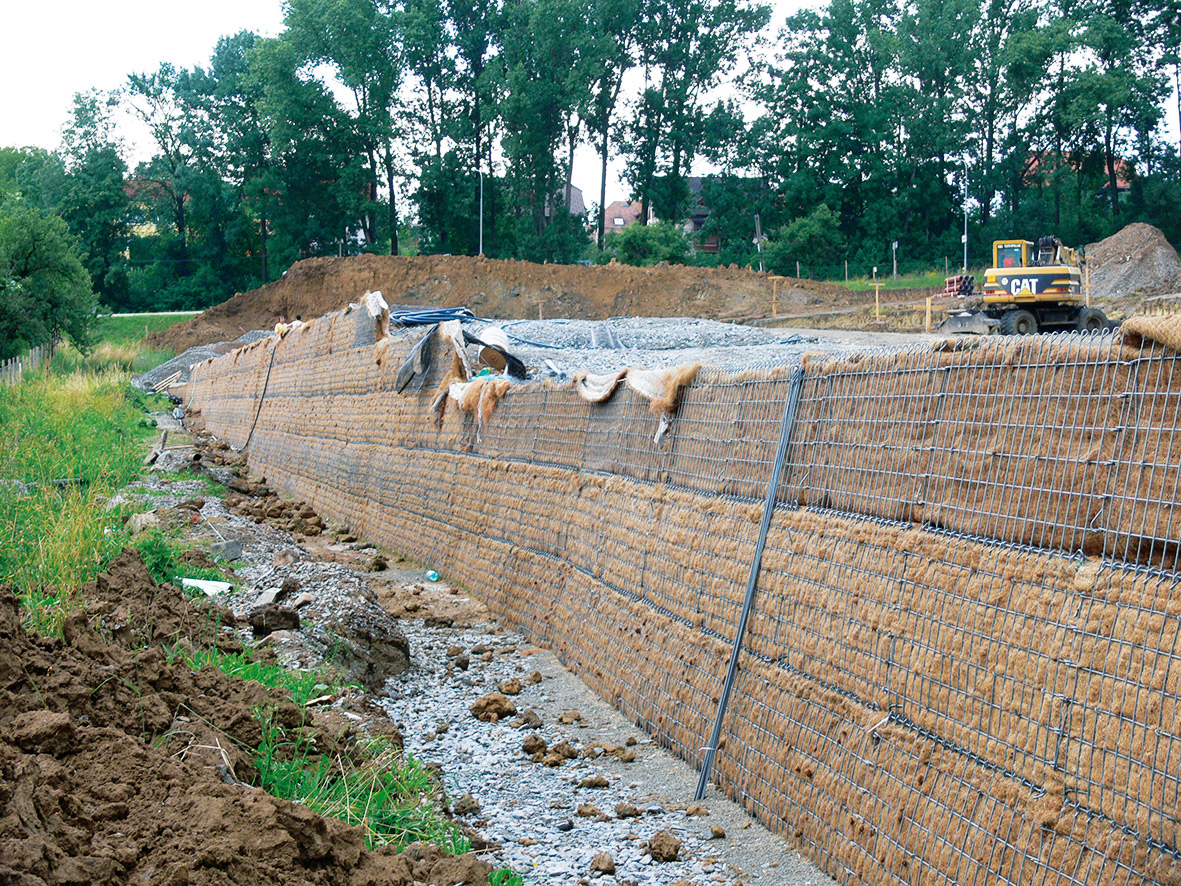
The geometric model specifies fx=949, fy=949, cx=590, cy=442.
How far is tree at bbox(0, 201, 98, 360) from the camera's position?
2542cm

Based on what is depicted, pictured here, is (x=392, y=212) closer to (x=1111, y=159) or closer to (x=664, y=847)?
(x=1111, y=159)

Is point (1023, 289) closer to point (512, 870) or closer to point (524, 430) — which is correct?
point (524, 430)

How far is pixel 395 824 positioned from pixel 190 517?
18.2 feet

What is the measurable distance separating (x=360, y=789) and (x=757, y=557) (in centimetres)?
185

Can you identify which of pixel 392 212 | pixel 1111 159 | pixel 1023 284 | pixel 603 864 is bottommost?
pixel 603 864

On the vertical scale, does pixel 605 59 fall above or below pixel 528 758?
above

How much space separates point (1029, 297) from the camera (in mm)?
18094

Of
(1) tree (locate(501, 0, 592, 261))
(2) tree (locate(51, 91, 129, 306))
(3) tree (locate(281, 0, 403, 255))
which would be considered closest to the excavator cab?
(1) tree (locate(501, 0, 592, 261))

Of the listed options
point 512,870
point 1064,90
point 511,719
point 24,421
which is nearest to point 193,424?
point 24,421

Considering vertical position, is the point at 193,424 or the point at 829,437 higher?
the point at 829,437

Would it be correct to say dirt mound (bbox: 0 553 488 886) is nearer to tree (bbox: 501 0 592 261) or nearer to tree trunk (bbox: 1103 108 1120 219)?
tree (bbox: 501 0 592 261)

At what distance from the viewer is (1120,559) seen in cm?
266

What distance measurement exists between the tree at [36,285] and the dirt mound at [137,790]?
84.3 feet

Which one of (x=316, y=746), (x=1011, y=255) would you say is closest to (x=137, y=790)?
(x=316, y=746)
